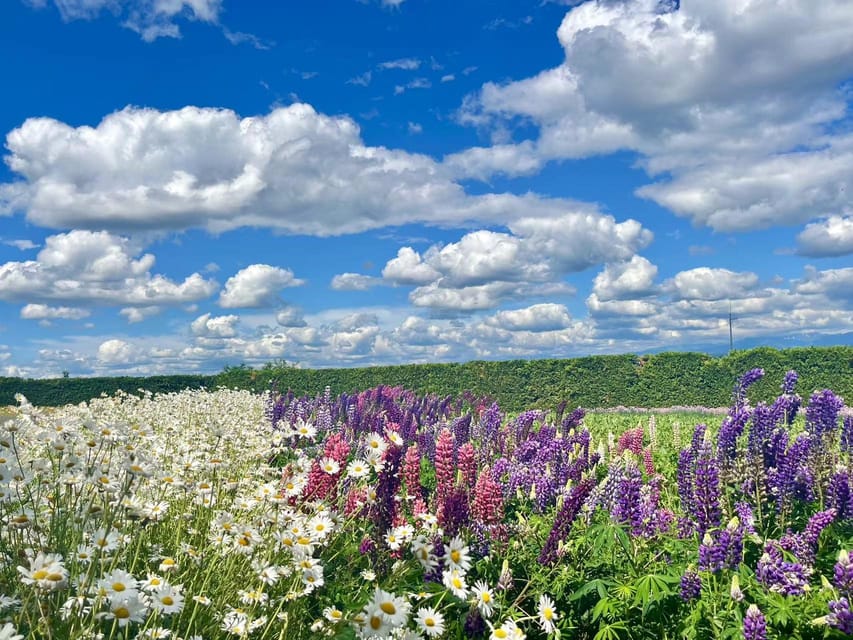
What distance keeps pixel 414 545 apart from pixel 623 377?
27730 mm

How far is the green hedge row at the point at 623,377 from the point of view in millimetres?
27109

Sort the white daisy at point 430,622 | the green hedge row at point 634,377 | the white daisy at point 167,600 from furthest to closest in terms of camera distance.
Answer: the green hedge row at point 634,377 < the white daisy at point 430,622 < the white daisy at point 167,600

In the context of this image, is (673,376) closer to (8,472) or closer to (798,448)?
(798,448)

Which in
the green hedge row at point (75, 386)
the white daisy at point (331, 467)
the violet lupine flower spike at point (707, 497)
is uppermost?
the white daisy at point (331, 467)

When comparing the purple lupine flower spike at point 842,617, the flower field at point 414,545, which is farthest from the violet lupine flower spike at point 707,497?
the purple lupine flower spike at point 842,617

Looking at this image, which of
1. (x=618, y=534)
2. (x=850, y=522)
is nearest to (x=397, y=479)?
(x=618, y=534)

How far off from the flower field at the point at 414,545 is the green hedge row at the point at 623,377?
20.6 m

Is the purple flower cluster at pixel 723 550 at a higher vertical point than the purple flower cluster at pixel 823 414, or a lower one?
lower

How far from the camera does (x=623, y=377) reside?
1176 inches

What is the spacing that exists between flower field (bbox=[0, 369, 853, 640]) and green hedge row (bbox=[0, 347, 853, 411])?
67.5ft

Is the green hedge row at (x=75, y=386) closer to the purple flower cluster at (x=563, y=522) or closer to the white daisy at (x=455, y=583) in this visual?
the purple flower cluster at (x=563, y=522)

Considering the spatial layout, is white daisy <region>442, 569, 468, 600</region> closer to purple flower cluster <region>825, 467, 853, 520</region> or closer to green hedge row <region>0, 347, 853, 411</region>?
purple flower cluster <region>825, 467, 853, 520</region>

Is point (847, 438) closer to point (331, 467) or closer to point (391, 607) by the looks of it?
point (331, 467)

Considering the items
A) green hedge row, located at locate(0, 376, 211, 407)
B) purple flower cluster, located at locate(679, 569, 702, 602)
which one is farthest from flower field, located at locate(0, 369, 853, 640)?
green hedge row, located at locate(0, 376, 211, 407)
